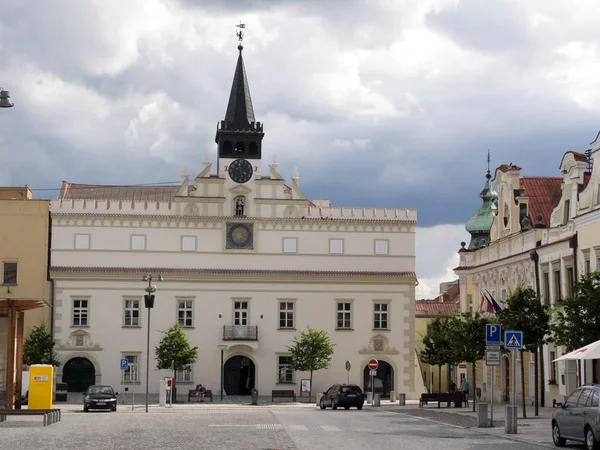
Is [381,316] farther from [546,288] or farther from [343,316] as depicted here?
[546,288]

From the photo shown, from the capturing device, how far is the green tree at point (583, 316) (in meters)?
32.2

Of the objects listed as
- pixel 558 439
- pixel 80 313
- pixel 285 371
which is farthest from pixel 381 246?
pixel 558 439

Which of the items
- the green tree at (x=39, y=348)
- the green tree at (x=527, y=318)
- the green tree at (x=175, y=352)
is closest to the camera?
the green tree at (x=527, y=318)

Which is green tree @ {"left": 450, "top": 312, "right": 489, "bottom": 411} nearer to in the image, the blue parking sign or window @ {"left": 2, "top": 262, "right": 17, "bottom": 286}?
the blue parking sign

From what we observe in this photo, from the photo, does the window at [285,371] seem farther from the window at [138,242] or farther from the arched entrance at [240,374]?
the window at [138,242]

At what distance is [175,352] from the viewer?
60.3 meters

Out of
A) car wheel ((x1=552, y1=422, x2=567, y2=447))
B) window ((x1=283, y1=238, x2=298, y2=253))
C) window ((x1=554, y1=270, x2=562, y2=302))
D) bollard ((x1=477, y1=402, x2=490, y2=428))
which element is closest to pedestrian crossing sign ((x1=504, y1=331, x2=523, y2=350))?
bollard ((x1=477, y1=402, x2=490, y2=428))

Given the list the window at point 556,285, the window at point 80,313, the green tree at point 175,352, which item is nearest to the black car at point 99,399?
the green tree at point 175,352

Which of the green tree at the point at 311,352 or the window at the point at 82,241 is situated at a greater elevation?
the window at the point at 82,241

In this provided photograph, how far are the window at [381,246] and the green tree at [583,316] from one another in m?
33.4

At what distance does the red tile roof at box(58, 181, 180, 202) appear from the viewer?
7475cm

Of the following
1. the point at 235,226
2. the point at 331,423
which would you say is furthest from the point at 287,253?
the point at 331,423

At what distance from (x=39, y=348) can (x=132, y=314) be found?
20.2ft

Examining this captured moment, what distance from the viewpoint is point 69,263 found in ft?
212
